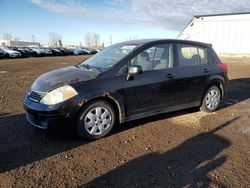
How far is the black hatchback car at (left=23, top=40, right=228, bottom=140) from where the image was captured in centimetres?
414

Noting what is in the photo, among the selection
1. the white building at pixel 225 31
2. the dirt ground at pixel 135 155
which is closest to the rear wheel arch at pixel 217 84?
the dirt ground at pixel 135 155

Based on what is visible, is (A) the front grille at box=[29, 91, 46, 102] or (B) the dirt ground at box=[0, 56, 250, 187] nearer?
(B) the dirt ground at box=[0, 56, 250, 187]

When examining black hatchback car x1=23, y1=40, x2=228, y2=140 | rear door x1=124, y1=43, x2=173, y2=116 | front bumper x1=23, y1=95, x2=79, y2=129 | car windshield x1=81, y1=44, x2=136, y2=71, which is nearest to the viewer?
front bumper x1=23, y1=95, x2=79, y2=129

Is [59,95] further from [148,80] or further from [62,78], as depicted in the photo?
[148,80]

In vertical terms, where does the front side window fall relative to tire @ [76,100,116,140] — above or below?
above

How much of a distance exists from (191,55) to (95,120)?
2754 millimetres

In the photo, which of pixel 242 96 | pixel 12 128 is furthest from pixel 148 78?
pixel 242 96

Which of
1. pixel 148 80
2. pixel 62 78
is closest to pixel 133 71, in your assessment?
pixel 148 80

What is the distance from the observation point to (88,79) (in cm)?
434

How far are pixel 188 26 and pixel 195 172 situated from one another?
123 feet

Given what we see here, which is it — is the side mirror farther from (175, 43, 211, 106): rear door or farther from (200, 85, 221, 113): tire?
(200, 85, 221, 113): tire

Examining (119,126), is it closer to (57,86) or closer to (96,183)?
(57,86)

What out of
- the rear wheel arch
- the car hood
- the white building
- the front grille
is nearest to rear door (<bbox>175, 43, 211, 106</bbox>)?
the rear wheel arch

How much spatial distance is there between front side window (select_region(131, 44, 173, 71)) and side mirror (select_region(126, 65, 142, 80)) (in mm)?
202
